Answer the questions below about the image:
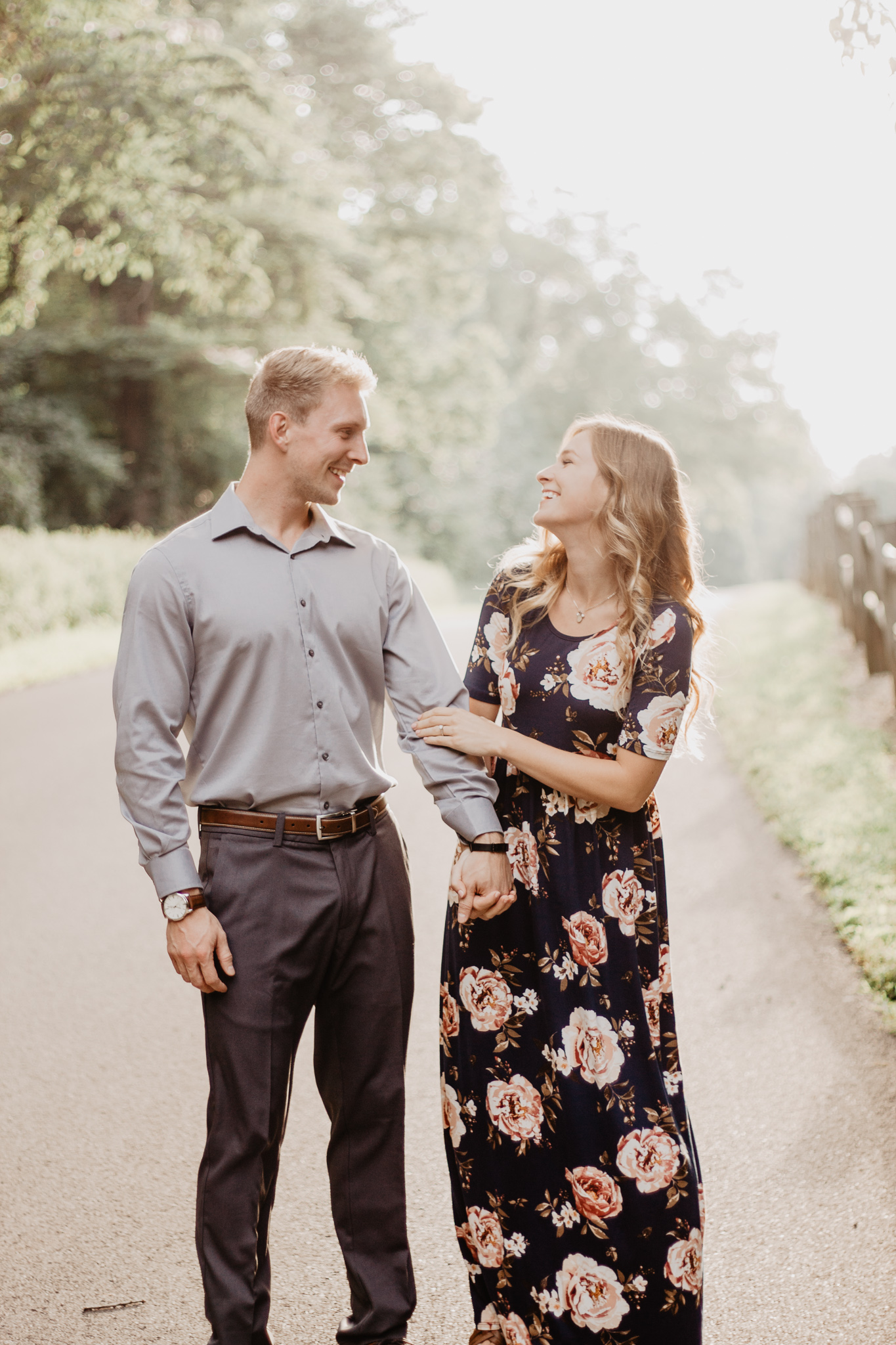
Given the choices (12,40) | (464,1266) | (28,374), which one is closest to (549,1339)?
(464,1266)

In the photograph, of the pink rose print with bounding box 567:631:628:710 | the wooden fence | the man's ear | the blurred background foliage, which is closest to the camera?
the man's ear

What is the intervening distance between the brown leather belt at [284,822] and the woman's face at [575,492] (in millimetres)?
873

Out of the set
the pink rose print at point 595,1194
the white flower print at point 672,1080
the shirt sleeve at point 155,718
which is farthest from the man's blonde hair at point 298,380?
the pink rose print at point 595,1194

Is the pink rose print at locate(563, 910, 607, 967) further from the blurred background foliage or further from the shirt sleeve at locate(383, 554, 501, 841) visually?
the blurred background foliage

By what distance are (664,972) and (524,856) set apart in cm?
43

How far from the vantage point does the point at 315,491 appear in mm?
2723

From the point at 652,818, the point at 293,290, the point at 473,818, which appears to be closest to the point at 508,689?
the point at 473,818

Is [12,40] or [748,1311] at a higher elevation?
[12,40]

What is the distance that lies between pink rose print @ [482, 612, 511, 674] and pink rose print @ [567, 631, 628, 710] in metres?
0.22

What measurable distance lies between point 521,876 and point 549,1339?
3.52 feet

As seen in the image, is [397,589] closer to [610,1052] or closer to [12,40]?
[610,1052]

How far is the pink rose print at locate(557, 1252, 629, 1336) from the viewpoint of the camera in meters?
2.70

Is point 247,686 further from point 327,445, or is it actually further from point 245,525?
point 327,445

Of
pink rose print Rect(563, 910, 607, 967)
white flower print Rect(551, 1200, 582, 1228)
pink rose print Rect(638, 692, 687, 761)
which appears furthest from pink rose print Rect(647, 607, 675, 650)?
white flower print Rect(551, 1200, 582, 1228)
